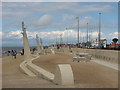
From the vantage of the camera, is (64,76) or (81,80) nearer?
(64,76)

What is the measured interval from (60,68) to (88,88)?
5.63 feet

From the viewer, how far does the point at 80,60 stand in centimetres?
2923

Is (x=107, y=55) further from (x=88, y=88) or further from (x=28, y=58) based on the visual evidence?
(x=88, y=88)

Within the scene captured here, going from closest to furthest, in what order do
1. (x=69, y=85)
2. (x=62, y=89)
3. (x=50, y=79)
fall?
(x=62, y=89) < (x=69, y=85) < (x=50, y=79)

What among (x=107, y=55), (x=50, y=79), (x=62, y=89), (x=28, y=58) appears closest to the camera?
(x=62, y=89)

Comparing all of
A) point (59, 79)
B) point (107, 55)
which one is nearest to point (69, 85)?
point (59, 79)

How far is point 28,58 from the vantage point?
30.0 metres

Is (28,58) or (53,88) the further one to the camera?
(28,58)

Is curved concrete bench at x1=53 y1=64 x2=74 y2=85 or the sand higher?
curved concrete bench at x1=53 y1=64 x2=74 y2=85

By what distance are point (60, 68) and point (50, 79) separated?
136 centimetres

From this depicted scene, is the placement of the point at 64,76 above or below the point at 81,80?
above

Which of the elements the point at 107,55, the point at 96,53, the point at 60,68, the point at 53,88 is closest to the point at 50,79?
the point at 60,68

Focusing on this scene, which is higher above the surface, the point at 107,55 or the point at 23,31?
the point at 23,31

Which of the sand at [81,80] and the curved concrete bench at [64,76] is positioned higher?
the curved concrete bench at [64,76]
